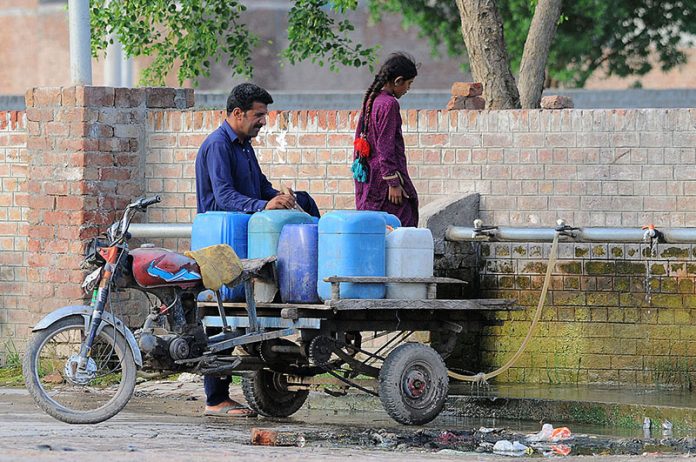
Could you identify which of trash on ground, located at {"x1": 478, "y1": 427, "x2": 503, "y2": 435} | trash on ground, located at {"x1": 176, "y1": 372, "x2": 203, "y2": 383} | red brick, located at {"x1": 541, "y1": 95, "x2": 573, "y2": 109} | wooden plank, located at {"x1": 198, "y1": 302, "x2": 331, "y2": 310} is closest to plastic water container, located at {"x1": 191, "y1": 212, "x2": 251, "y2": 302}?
wooden plank, located at {"x1": 198, "y1": 302, "x2": 331, "y2": 310}

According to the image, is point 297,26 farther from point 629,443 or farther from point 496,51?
point 629,443

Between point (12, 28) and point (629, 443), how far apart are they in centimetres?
3364

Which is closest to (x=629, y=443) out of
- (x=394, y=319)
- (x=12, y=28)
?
(x=394, y=319)

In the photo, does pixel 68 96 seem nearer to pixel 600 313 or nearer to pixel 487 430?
pixel 600 313

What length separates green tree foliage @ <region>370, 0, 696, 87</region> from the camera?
2752 cm

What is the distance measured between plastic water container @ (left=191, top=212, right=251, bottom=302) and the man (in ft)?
0.75

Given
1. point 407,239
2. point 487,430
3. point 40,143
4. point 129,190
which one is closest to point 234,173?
point 407,239

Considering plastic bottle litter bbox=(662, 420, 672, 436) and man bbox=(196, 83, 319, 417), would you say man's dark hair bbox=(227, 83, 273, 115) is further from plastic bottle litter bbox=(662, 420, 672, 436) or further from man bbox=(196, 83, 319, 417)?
plastic bottle litter bbox=(662, 420, 672, 436)

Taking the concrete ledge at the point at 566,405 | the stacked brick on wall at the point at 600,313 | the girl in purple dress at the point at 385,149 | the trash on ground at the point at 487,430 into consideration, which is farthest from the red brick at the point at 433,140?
the trash on ground at the point at 487,430

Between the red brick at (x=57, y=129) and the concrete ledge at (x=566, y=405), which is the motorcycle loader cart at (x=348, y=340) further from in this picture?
the red brick at (x=57, y=129)

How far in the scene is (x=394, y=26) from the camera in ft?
126

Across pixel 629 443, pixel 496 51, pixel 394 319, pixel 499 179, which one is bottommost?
pixel 629 443

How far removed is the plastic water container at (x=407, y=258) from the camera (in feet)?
29.6

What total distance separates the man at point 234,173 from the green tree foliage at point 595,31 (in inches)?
694
